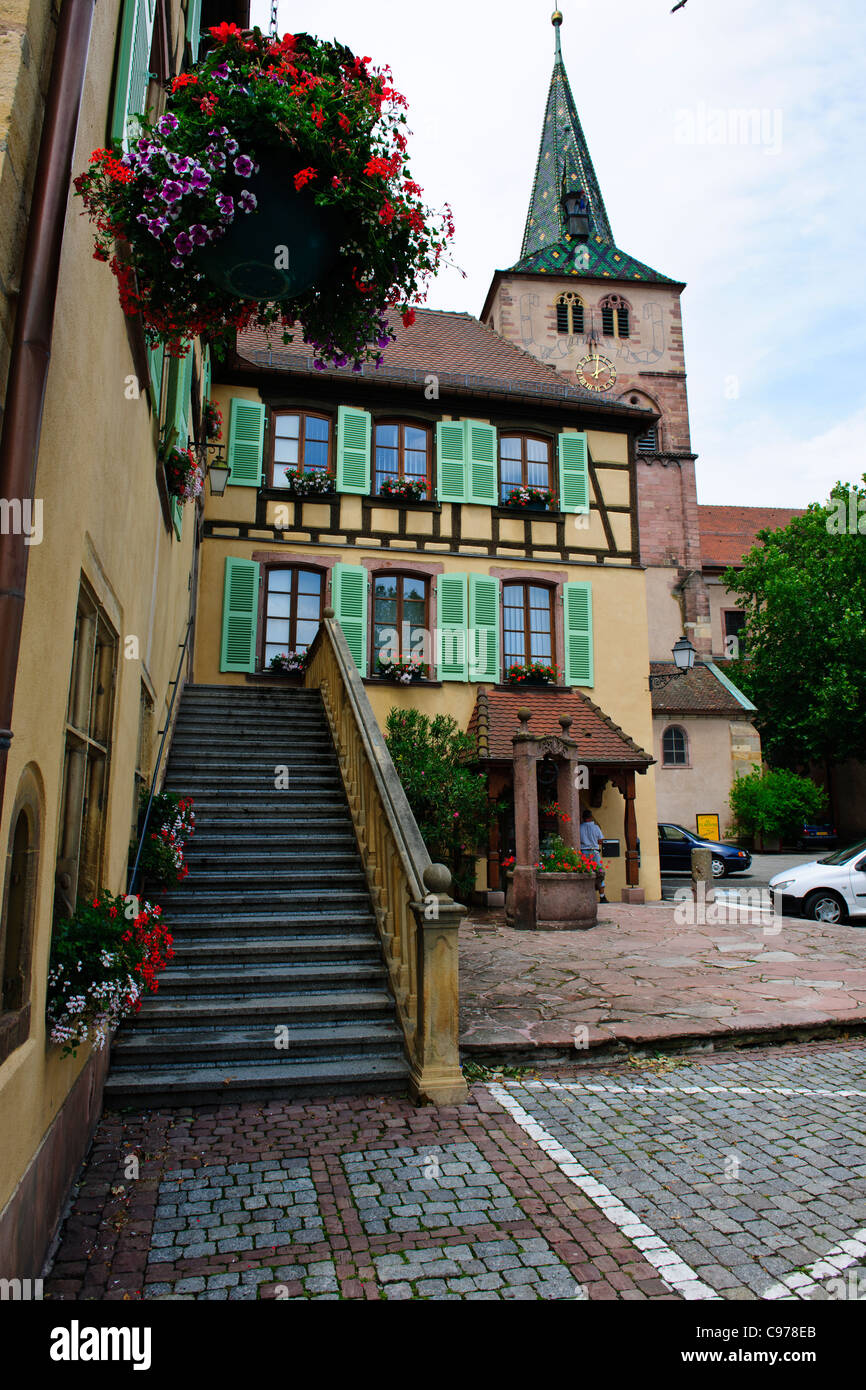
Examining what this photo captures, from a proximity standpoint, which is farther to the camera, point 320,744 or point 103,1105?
point 320,744

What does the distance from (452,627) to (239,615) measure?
3431 millimetres

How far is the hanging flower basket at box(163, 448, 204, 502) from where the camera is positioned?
6.44 m

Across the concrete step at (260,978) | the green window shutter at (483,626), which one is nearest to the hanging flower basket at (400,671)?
the green window shutter at (483,626)

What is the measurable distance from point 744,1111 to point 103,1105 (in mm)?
3308

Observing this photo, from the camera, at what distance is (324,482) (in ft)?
46.2

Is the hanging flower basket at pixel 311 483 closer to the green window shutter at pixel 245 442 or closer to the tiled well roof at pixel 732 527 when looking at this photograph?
the green window shutter at pixel 245 442

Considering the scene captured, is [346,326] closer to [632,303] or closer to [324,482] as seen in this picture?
[324,482]

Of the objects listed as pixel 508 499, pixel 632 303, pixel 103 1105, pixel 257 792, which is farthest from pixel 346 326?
pixel 632 303

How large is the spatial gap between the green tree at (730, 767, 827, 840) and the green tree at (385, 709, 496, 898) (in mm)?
15578

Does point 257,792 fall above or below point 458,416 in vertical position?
below

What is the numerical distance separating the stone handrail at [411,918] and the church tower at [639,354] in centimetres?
2665

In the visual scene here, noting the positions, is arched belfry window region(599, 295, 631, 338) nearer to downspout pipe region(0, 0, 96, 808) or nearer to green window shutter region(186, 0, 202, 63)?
green window shutter region(186, 0, 202, 63)

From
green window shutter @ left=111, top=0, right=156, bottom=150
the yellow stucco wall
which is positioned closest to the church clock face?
green window shutter @ left=111, top=0, right=156, bottom=150

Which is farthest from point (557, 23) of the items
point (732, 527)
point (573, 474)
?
point (573, 474)
